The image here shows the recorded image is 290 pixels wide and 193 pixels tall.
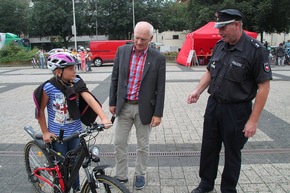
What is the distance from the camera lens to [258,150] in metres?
4.55

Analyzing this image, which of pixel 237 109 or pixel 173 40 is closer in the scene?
pixel 237 109

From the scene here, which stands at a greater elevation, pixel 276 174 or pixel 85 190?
pixel 85 190

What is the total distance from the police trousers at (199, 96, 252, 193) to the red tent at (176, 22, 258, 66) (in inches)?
626

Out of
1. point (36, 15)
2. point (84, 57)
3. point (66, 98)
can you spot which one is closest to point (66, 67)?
point (66, 98)

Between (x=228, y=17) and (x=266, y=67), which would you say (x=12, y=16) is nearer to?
(x=228, y=17)

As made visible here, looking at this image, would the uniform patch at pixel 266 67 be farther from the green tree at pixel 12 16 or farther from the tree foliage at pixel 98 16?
the green tree at pixel 12 16

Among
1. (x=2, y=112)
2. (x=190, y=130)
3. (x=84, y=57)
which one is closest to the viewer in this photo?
(x=190, y=130)

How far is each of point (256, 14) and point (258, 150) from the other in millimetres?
20295

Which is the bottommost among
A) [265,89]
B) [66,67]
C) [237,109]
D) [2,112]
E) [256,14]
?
[2,112]

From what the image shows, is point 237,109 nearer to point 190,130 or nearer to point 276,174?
point 276,174

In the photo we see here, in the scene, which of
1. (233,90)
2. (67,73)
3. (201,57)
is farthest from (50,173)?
(201,57)

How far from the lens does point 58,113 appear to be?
9.26 feet

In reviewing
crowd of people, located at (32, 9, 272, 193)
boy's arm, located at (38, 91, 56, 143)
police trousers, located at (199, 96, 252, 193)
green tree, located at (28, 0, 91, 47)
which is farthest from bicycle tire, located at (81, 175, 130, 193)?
green tree, located at (28, 0, 91, 47)

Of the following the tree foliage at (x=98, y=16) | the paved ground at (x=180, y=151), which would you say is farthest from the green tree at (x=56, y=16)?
the paved ground at (x=180, y=151)
